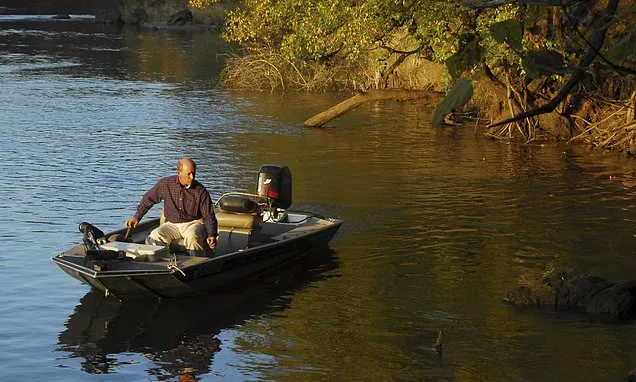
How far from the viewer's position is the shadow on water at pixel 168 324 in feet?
47.5

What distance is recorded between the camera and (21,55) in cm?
6256

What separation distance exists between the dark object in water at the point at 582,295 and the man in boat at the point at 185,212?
4.42 metres

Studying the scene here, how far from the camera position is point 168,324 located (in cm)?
1600

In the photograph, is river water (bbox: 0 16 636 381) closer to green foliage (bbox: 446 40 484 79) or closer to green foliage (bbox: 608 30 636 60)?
green foliage (bbox: 446 40 484 79)

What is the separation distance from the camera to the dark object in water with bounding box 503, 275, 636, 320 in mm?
15867

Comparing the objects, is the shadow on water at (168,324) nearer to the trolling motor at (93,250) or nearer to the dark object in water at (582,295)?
the trolling motor at (93,250)

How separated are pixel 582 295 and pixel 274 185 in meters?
5.53

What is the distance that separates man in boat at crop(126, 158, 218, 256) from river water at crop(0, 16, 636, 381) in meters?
0.91

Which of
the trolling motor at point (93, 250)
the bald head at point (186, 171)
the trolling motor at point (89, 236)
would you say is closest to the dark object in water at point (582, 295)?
the bald head at point (186, 171)

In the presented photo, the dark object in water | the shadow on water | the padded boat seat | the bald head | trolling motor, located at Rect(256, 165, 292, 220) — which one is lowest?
Answer: the shadow on water

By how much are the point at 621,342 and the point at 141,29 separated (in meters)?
78.1

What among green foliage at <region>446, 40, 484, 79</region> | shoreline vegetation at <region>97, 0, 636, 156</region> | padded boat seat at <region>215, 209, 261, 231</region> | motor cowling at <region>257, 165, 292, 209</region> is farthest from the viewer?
shoreline vegetation at <region>97, 0, 636, 156</region>

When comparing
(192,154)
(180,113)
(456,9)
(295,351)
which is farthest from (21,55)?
(295,351)

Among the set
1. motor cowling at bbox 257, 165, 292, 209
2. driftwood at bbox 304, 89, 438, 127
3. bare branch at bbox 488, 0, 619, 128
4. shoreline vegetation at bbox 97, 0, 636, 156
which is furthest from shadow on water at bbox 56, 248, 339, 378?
driftwood at bbox 304, 89, 438, 127
